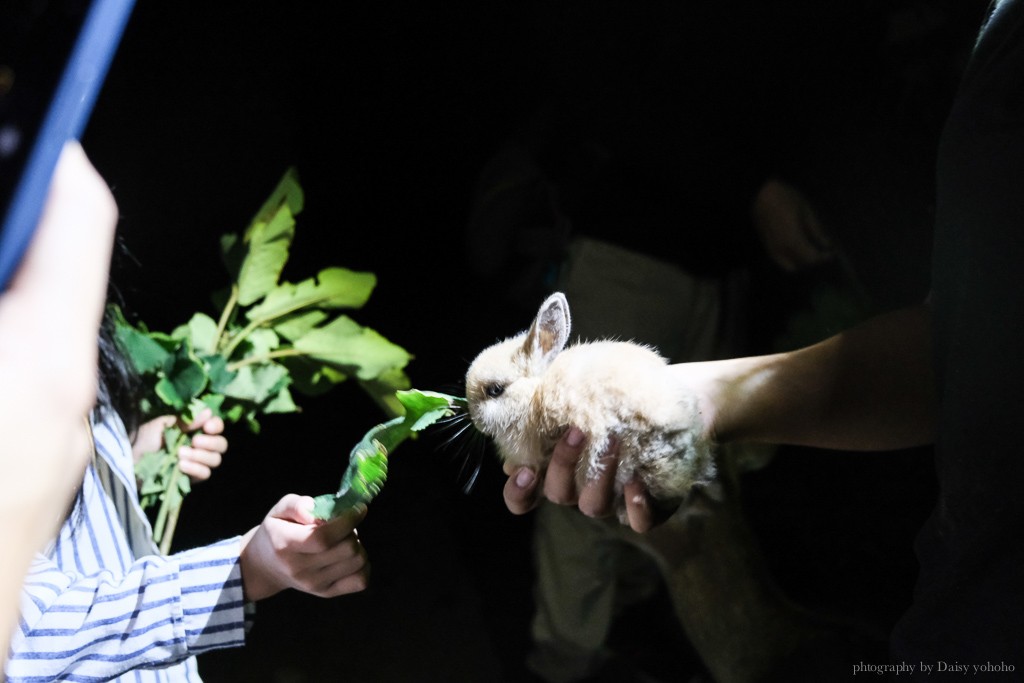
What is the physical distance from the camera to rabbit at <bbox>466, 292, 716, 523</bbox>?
623 millimetres

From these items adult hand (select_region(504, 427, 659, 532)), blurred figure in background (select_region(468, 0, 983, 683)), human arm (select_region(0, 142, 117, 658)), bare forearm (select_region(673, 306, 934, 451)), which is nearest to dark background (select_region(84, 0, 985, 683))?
blurred figure in background (select_region(468, 0, 983, 683))

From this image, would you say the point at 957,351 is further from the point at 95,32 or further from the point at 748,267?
the point at 95,32

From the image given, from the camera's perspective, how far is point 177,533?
0.87 metres

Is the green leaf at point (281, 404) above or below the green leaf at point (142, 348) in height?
below

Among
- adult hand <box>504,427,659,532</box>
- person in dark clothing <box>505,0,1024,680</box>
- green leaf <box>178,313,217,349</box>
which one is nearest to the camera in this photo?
person in dark clothing <box>505,0,1024,680</box>

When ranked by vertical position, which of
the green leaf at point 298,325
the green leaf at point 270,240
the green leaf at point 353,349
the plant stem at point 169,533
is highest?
the green leaf at point 270,240

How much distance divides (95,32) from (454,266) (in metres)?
0.48

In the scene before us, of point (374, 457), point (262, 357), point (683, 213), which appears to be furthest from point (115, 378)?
point (683, 213)

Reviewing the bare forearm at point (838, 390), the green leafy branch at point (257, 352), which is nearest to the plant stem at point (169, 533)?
the green leafy branch at point (257, 352)

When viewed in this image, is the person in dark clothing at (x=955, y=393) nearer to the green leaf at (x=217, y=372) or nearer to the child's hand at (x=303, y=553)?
the child's hand at (x=303, y=553)

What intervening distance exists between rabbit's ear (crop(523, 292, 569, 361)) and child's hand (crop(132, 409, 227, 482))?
0.41m

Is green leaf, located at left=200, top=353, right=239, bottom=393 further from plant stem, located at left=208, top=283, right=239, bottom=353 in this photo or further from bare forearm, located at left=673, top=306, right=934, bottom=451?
bare forearm, located at left=673, top=306, right=934, bottom=451

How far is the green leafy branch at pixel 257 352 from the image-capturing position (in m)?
0.82

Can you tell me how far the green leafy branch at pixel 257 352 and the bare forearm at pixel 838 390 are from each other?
1.17 feet
